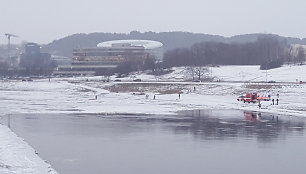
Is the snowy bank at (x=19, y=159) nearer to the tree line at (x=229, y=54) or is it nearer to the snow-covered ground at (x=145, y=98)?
the snow-covered ground at (x=145, y=98)

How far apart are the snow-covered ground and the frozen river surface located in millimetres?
1200

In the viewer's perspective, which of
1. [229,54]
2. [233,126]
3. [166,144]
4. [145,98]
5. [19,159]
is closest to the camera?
[19,159]

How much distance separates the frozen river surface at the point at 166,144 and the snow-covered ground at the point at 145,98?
3.94ft

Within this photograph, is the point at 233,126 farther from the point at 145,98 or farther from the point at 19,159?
the point at 145,98

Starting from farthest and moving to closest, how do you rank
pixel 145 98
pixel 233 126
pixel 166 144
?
1. pixel 145 98
2. pixel 233 126
3. pixel 166 144

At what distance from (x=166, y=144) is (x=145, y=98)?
39103mm

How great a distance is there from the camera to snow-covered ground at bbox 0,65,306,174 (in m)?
20.2

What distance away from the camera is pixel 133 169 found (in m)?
16.6

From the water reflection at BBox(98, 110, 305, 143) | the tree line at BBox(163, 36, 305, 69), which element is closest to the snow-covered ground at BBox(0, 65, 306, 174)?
the water reflection at BBox(98, 110, 305, 143)

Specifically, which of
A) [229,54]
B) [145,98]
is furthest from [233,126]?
[229,54]

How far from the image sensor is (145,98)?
201 feet

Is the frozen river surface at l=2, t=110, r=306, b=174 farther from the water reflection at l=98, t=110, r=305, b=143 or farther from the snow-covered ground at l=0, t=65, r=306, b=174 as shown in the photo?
the snow-covered ground at l=0, t=65, r=306, b=174

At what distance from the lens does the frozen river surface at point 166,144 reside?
1711cm

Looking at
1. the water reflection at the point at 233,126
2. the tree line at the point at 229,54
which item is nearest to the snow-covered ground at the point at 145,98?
the water reflection at the point at 233,126
